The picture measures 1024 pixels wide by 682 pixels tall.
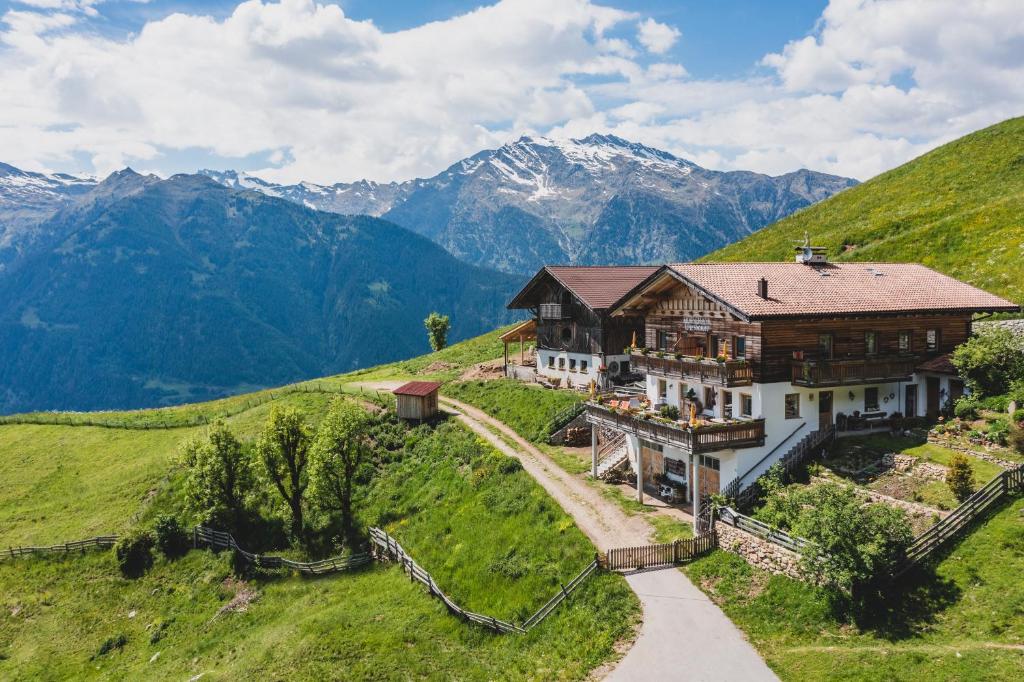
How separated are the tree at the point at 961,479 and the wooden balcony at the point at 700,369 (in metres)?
A: 9.01

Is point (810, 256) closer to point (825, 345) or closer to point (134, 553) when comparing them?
point (825, 345)

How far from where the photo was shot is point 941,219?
65875mm

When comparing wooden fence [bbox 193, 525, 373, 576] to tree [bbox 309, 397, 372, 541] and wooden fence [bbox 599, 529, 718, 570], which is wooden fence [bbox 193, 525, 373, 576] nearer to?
tree [bbox 309, 397, 372, 541]

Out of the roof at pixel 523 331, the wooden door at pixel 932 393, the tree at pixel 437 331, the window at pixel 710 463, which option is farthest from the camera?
the tree at pixel 437 331

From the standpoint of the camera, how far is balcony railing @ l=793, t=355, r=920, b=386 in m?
31.0

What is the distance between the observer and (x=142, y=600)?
39.0m

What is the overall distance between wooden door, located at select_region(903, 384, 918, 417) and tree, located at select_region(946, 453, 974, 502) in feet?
34.3

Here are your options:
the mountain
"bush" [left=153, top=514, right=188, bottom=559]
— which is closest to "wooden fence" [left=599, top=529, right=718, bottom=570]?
"bush" [left=153, top=514, right=188, bottom=559]

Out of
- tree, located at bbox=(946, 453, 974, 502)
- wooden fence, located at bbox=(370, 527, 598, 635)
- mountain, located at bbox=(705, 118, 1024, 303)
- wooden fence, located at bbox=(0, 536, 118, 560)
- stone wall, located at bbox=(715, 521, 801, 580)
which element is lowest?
wooden fence, located at bbox=(0, 536, 118, 560)

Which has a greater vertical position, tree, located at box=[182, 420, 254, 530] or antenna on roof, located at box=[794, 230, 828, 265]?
antenna on roof, located at box=[794, 230, 828, 265]

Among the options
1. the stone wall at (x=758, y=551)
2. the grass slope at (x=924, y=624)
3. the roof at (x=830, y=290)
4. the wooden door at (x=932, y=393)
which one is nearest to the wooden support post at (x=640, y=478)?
the stone wall at (x=758, y=551)

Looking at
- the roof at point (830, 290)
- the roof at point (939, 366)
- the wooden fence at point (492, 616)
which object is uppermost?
the roof at point (830, 290)

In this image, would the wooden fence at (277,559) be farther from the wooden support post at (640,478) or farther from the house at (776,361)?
the wooden support post at (640,478)

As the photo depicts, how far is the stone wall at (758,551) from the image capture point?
23812mm
